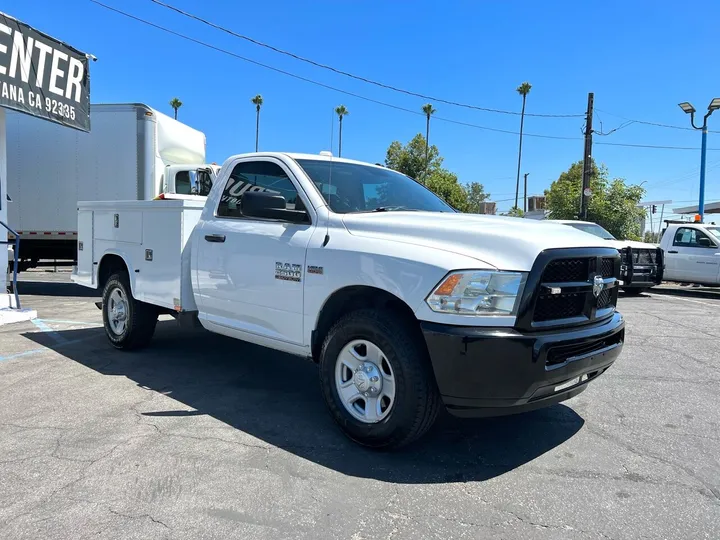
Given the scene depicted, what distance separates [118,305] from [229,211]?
2325 mm

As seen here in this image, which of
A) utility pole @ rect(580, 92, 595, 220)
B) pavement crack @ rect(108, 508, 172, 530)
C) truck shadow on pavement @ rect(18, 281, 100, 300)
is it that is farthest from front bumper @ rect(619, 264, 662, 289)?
pavement crack @ rect(108, 508, 172, 530)

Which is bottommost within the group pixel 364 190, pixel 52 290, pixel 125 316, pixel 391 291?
pixel 52 290

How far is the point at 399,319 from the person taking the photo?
11.6ft

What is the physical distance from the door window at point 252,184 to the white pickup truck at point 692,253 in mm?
13441

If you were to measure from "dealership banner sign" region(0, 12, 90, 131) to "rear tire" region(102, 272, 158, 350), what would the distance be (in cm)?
388

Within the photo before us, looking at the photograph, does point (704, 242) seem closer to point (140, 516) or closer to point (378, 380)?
point (378, 380)

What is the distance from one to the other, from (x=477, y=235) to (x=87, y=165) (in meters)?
10.9

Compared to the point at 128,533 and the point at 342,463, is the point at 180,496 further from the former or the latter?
the point at 342,463

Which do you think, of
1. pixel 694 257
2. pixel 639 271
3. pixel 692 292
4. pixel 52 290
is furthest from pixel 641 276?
pixel 52 290

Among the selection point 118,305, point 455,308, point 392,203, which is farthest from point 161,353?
point 455,308

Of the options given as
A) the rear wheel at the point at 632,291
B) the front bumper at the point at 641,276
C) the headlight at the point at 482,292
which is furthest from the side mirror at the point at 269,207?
the rear wheel at the point at 632,291

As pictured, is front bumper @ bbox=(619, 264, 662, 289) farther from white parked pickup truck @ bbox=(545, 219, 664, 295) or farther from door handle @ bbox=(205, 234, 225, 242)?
door handle @ bbox=(205, 234, 225, 242)

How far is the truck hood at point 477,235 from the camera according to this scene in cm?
329

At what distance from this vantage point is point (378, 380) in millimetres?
3596
